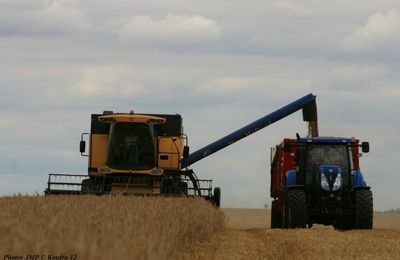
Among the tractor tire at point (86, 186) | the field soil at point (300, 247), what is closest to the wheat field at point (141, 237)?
the field soil at point (300, 247)

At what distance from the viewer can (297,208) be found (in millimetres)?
18859

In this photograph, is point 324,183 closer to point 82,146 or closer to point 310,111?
point 82,146

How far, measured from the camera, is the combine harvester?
850 inches

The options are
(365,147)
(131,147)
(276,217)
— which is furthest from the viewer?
(276,217)

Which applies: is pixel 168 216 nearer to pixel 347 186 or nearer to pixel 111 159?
pixel 347 186

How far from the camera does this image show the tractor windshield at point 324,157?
1984 centimetres

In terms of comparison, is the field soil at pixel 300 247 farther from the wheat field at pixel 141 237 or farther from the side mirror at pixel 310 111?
the side mirror at pixel 310 111

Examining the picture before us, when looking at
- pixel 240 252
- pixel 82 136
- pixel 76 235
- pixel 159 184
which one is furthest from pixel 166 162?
pixel 76 235

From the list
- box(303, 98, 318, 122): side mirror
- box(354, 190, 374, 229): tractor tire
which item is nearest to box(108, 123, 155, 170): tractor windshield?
box(354, 190, 374, 229): tractor tire

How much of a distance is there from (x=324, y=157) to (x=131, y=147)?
16.7 feet

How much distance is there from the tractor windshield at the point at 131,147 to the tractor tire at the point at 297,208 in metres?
4.45

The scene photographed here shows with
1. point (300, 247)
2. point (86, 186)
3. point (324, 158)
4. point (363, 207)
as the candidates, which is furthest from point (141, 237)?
point (86, 186)

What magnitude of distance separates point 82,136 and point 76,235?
16.2m

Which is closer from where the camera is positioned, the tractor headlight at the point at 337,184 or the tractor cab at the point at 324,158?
the tractor headlight at the point at 337,184
